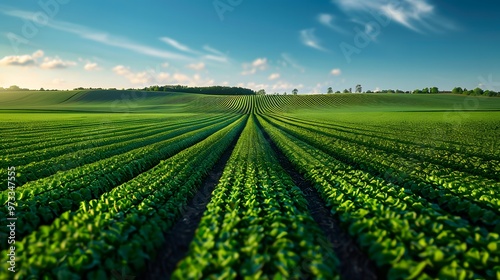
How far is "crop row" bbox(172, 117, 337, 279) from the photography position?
4.91 m

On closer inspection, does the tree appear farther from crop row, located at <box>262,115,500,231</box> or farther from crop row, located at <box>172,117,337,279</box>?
crop row, located at <box>172,117,337,279</box>

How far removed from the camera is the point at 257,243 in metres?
5.61

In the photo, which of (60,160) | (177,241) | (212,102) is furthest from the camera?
(212,102)

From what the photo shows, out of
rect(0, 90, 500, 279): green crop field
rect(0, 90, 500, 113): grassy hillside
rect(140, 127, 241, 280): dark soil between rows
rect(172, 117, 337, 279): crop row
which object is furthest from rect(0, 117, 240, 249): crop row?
rect(0, 90, 500, 113): grassy hillside

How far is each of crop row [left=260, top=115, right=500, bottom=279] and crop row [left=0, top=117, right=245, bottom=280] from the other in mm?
4959

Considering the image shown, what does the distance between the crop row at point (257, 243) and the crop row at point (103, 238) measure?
1310 mm

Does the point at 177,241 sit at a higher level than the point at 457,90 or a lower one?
lower

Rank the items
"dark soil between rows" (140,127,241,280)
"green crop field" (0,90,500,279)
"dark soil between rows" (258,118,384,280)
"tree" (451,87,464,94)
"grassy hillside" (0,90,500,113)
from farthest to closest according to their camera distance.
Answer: "tree" (451,87,464,94)
"grassy hillside" (0,90,500,113)
"dark soil between rows" (140,127,241,280)
"dark soil between rows" (258,118,384,280)
"green crop field" (0,90,500,279)

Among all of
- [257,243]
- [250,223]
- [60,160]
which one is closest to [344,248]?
[250,223]

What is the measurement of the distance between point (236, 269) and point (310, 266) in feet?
4.55

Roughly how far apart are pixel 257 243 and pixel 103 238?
3.29m

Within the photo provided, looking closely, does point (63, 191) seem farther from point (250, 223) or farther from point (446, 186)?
point (446, 186)

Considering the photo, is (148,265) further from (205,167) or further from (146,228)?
(205,167)

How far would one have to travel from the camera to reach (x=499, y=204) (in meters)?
7.98
